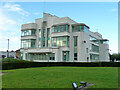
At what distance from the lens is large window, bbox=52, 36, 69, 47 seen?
42.8 meters

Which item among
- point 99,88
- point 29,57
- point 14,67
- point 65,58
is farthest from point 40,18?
point 99,88

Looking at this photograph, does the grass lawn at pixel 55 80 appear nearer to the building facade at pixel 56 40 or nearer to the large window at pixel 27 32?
the building facade at pixel 56 40

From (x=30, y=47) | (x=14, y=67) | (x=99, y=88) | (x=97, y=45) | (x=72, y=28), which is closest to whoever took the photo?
(x=99, y=88)

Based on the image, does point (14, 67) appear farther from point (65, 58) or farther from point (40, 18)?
point (40, 18)

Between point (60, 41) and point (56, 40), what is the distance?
5.02 ft

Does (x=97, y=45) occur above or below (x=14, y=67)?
above

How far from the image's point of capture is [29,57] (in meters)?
48.2

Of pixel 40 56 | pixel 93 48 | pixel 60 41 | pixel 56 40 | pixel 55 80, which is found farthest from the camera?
pixel 93 48

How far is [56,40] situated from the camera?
145 ft

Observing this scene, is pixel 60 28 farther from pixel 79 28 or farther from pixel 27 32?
pixel 27 32

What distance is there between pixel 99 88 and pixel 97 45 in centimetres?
5414

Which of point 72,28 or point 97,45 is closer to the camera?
point 72,28

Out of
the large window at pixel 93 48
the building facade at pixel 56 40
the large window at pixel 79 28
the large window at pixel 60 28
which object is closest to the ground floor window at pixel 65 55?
the building facade at pixel 56 40

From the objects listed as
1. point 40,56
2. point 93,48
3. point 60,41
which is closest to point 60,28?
point 60,41
